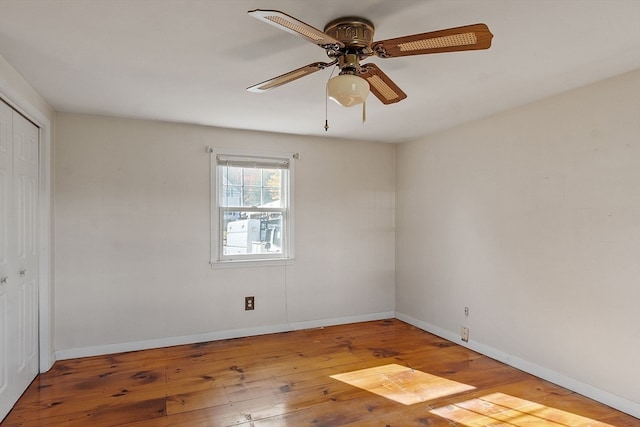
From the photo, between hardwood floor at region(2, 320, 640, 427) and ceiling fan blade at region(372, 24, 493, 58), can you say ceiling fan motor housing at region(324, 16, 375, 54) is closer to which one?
ceiling fan blade at region(372, 24, 493, 58)

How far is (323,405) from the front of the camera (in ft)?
8.49

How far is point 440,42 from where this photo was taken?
157 cm

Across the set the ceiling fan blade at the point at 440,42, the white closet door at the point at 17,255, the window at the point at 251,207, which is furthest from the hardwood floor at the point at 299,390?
the ceiling fan blade at the point at 440,42

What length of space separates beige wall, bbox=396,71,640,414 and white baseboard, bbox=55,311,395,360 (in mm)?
884

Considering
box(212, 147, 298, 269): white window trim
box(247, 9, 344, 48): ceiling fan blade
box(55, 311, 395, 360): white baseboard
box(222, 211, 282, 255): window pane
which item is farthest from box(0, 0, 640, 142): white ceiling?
box(55, 311, 395, 360): white baseboard

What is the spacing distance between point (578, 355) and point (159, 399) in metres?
3.00

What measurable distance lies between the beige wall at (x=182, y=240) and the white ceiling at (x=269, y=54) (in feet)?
1.47

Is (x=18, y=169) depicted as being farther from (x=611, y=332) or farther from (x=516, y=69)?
(x=611, y=332)

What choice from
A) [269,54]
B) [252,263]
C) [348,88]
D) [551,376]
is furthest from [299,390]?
[269,54]

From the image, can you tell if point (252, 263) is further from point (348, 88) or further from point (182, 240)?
point (348, 88)

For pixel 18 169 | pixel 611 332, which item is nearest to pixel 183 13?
pixel 18 169

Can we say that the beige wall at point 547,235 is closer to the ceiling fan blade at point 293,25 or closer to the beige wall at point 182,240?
the beige wall at point 182,240

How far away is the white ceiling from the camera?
5.64ft

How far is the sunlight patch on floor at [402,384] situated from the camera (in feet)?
A: 8.97
